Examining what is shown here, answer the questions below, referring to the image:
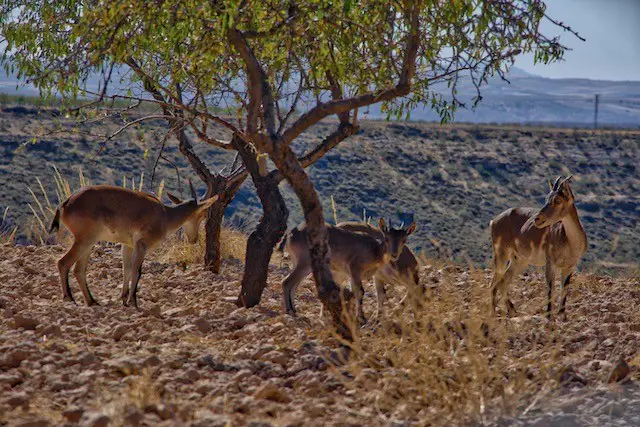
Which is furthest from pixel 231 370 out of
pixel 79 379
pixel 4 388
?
pixel 4 388

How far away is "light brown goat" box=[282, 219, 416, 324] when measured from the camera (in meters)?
11.3

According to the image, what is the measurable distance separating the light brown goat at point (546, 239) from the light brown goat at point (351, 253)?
4.60 ft

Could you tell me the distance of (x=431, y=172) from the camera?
53.5 m

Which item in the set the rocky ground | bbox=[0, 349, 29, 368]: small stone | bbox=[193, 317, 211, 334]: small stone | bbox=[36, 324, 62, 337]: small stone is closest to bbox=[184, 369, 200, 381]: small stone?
the rocky ground

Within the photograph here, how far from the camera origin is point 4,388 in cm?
704

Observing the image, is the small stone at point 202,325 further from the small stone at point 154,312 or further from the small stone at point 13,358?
the small stone at point 13,358

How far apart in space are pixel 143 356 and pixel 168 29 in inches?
129

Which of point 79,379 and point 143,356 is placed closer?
point 79,379

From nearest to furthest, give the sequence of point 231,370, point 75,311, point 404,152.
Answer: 1. point 231,370
2. point 75,311
3. point 404,152

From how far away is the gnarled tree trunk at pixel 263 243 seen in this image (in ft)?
38.7

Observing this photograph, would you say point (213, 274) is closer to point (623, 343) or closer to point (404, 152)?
point (623, 343)

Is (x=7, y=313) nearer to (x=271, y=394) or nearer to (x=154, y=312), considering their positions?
(x=154, y=312)

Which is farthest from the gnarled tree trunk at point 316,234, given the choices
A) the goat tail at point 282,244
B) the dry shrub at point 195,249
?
the dry shrub at point 195,249

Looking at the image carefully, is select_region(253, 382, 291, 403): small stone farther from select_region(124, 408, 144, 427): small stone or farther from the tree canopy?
the tree canopy
